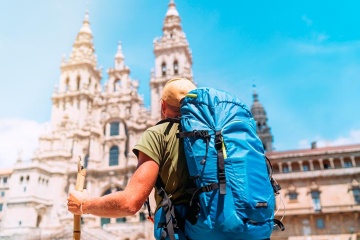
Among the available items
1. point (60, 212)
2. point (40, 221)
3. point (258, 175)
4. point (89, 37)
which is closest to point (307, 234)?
point (60, 212)

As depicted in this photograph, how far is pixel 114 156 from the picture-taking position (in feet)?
137

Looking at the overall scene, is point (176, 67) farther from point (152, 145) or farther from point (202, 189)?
point (202, 189)

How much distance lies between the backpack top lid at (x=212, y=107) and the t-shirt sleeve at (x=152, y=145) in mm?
345

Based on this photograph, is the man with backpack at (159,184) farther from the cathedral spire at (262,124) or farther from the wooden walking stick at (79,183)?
the cathedral spire at (262,124)

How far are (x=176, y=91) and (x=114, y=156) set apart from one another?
3961 cm

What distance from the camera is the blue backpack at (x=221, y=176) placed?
2436 millimetres

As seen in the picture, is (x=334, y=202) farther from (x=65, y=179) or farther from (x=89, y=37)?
(x=89, y=37)

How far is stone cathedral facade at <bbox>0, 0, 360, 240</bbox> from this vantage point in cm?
3070

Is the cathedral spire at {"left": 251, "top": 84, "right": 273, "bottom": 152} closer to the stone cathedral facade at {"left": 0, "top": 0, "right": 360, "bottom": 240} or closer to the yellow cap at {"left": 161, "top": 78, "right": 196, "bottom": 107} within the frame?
the stone cathedral facade at {"left": 0, "top": 0, "right": 360, "bottom": 240}

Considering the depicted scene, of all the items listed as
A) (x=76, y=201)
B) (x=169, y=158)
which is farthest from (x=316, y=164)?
(x=76, y=201)

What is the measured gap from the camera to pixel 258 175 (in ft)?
8.46

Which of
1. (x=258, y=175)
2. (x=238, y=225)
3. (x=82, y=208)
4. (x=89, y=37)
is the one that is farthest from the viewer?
(x=89, y=37)

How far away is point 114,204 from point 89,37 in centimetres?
5787

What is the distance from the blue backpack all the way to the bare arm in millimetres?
205
